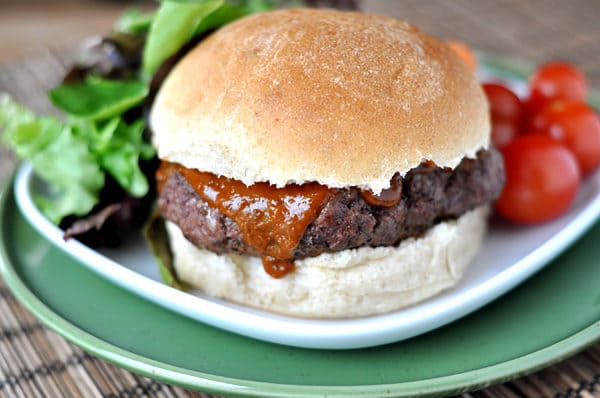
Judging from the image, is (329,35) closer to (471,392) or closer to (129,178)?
(129,178)

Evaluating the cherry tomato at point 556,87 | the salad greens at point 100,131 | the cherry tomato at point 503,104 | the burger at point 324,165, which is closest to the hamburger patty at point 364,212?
the burger at point 324,165

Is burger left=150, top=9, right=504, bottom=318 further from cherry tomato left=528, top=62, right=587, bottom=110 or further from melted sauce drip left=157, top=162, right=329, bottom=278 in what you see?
cherry tomato left=528, top=62, right=587, bottom=110

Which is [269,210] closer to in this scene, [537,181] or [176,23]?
[176,23]

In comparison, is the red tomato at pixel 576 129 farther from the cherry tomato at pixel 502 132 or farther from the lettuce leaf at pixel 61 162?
the lettuce leaf at pixel 61 162

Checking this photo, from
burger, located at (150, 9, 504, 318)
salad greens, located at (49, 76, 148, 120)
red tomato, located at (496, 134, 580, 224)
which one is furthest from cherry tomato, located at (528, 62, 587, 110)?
salad greens, located at (49, 76, 148, 120)

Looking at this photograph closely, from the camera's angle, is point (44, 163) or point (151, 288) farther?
point (44, 163)

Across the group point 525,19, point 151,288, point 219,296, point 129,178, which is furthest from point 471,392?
point 525,19

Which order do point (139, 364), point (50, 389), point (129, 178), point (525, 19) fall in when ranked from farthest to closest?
point (525, 19)
point (129, 178)
point (50, 389)
point (139, 364)
